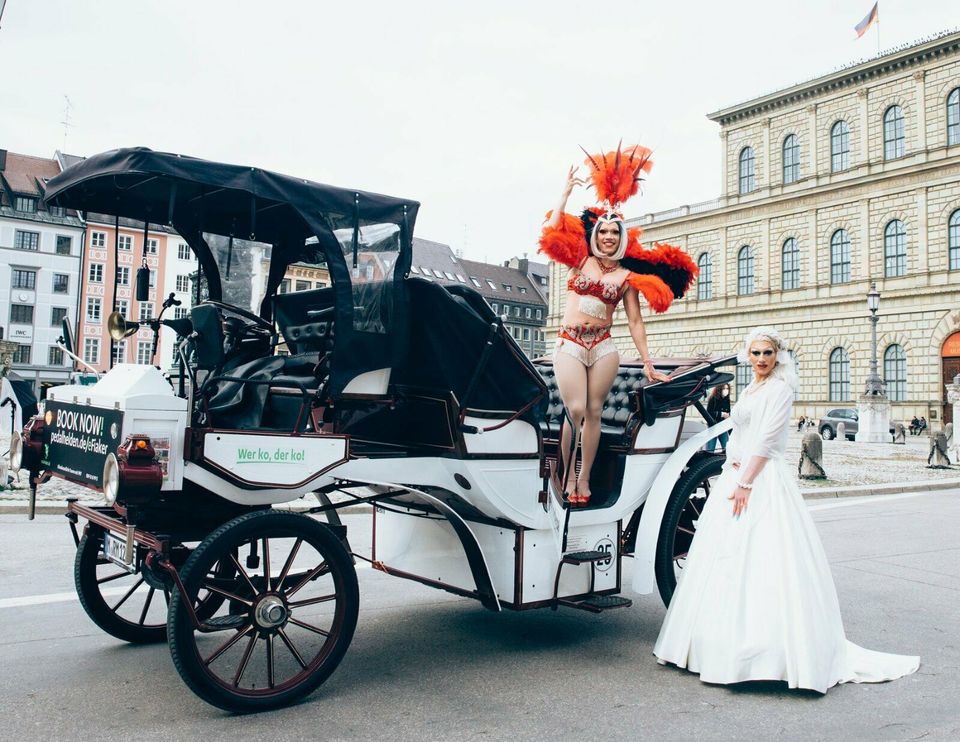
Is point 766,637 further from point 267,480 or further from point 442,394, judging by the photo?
point 267,480

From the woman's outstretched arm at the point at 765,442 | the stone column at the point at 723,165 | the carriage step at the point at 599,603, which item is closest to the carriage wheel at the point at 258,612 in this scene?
the carriage step at the point at 599,603

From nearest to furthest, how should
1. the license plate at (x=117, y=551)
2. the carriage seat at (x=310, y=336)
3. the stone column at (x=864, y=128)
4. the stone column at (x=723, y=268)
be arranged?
the license plate at (x=117, y=551) < the carriage seat at (x=310, y=336) < the stone column at (x=864, y=128) < the stone column at (x=723, y=268)

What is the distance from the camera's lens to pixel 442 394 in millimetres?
4883

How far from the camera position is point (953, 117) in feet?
149

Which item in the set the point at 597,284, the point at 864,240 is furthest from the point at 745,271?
the point at 597,284

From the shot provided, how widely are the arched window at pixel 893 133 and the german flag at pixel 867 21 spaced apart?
5.77m

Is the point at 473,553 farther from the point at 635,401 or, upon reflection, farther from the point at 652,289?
the point at 652,289

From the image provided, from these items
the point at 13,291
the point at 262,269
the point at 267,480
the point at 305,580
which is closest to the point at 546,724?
the point at 305,580

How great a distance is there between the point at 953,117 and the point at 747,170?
13.7 m

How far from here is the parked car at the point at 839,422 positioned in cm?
4000

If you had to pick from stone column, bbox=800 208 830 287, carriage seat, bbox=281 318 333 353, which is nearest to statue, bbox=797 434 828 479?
carriage seat, bbox=281 318 333 353

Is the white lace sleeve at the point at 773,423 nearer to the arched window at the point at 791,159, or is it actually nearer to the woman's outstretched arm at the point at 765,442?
the woman's outstretched arm at the point at 765,442

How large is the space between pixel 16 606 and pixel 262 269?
9.95ft

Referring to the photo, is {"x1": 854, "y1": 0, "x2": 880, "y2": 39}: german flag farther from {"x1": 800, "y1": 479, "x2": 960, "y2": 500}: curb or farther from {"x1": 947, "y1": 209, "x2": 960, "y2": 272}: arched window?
{"x1": 800, "y1": 479, "x2": 960, "y2": 500}: curb
